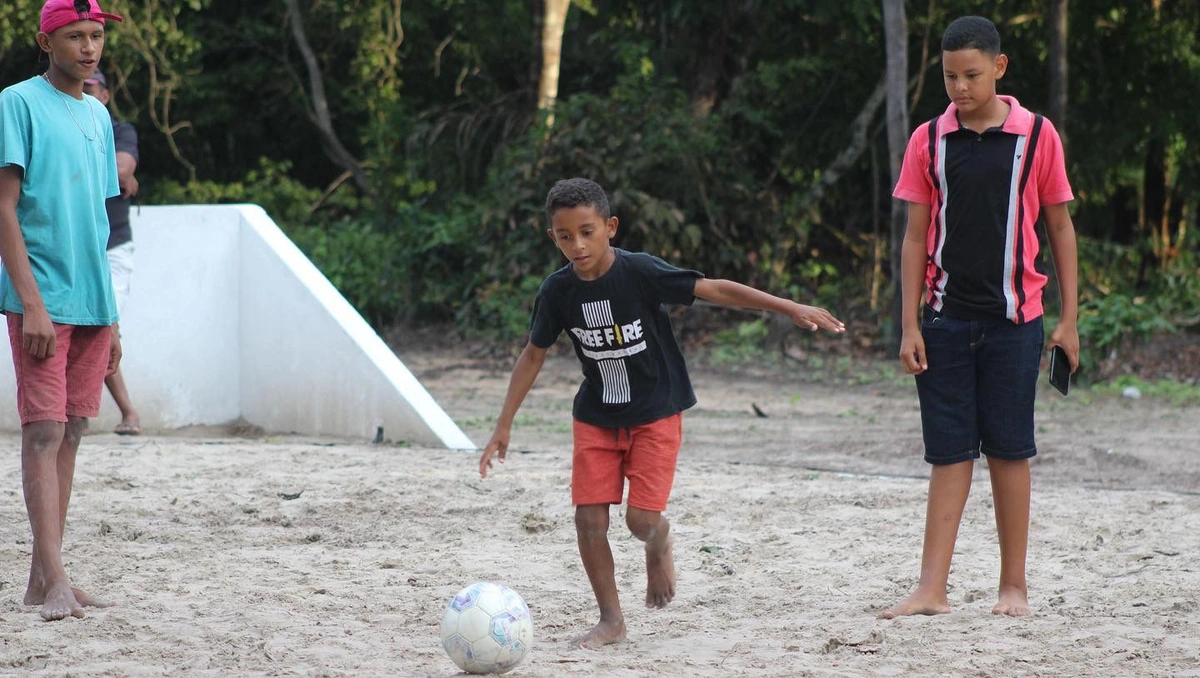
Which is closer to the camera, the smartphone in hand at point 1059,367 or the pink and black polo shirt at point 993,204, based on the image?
the pink and black polo shirt at point 993,204

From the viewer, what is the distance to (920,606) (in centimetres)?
438

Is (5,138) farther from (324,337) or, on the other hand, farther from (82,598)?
(324,337)

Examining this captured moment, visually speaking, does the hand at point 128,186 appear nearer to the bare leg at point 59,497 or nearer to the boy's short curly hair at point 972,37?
the bare leg at point 59,497

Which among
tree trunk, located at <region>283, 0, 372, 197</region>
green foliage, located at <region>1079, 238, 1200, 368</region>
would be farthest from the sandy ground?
tree trunk, located at <region>283, 0, 372, 197</region>

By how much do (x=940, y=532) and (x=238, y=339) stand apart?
5779 millimetres

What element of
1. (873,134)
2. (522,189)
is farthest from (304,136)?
(873,134)

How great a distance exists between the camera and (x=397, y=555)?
5430 millimetres

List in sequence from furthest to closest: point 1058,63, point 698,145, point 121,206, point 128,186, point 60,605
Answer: point 698,145, point 1058,63, point 121,206, point 128,186, point 60,605

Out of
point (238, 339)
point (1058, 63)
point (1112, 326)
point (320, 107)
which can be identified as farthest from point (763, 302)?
point (320, 107)

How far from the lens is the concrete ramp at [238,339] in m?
8.38

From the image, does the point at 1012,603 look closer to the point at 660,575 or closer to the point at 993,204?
the point at 660,575

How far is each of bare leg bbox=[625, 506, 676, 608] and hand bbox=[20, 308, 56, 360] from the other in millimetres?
1934

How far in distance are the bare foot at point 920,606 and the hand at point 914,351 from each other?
748mm

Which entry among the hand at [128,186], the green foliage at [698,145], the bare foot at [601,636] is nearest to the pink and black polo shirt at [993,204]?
the bare foot at [601,636]
